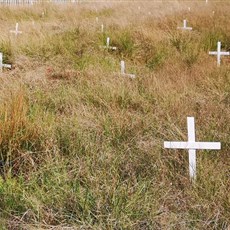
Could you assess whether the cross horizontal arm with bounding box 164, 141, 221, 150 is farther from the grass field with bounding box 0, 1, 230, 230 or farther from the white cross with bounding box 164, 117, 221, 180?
the grass field with bounding box 0, 1, 230, 230

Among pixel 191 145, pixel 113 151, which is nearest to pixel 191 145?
pixel 191 145

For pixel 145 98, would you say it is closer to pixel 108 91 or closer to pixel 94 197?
pixel 108 91

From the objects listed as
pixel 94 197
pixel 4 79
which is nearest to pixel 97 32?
pixel 4 79

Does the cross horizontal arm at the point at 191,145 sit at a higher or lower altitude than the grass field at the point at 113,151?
higher

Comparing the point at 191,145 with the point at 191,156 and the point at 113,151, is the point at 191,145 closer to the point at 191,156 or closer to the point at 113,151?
the point at 191,156

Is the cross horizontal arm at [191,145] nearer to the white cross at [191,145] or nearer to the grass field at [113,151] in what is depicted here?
the white cross at [191,145]

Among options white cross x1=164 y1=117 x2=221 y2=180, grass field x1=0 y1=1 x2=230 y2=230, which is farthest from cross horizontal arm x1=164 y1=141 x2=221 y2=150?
grass field x1=0 y1=1 x2=230 y2=230

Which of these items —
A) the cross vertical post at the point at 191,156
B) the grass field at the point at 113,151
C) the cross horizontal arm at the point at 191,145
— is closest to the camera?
the grass field at the point at 113,151

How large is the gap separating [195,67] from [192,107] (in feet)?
6.57

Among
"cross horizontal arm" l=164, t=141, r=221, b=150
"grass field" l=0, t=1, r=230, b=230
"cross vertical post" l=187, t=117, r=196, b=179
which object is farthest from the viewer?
"cross horizontal arm" l=164, t=141, r=221, b=150

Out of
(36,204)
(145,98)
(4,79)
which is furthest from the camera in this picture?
(4,79)

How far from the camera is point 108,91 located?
448 centimetres

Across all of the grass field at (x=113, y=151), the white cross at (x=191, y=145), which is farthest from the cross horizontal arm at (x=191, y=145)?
the grass field at (x=113, y=151)

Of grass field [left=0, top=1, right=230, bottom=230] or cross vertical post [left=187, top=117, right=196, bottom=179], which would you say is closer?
grass field [left=0, top=1, right=230, bottom=230]
